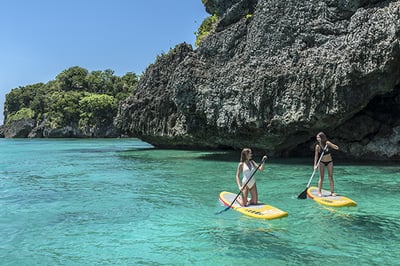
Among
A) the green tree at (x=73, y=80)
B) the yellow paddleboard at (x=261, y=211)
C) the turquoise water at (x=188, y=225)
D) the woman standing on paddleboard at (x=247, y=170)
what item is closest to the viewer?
the turquoise water at (x=188, y=225)

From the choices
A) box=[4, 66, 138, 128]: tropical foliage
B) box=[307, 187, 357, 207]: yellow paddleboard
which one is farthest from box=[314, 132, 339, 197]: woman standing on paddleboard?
box=[4, 66, 138, 128]: tropical foliage

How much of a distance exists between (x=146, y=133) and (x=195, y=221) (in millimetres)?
26661

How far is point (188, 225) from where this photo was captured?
376 inches

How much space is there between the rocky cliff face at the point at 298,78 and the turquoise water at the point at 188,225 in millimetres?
5356

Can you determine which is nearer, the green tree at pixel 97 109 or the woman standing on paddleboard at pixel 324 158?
the woman standing on paddleboard at pixel 324 158

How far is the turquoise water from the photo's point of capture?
7.36 m

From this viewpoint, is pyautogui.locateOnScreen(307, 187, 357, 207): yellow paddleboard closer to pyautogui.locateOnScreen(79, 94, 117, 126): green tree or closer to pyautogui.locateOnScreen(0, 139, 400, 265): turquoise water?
pyautogui.locateOnScreen(0, 139, 400, 265): turquoise water

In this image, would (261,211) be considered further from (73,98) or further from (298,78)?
(73,98)

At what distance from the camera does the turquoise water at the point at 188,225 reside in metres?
7.36

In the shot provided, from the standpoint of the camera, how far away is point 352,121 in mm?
22984

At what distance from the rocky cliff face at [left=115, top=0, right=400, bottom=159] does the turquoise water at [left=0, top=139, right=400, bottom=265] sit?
17.6 feet

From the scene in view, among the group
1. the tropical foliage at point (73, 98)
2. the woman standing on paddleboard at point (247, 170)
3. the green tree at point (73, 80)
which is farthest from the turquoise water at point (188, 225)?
the green tree at point (73, 80)

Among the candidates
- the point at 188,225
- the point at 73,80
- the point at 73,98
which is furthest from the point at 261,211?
the point at 73,80

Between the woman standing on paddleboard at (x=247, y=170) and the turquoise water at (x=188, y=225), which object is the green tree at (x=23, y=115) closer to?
the turquoise water at (x=188, y=225)
